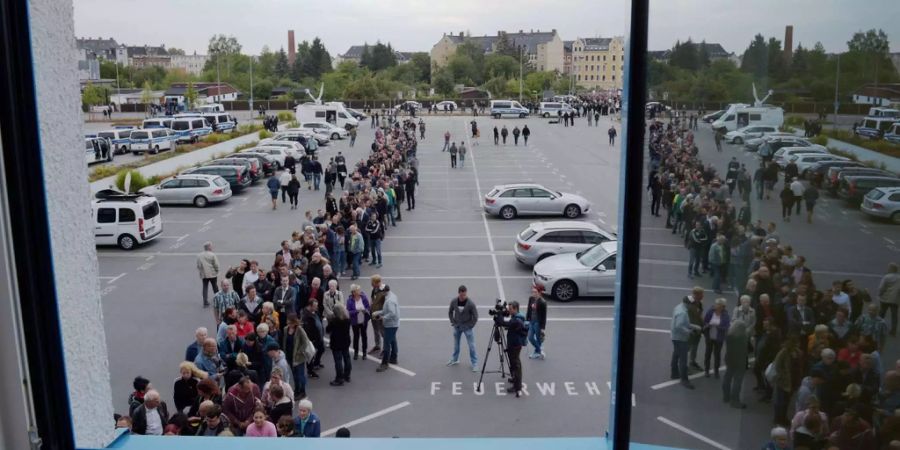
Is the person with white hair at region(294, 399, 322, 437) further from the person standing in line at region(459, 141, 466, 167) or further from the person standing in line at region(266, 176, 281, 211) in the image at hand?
the person standing in line at region(459, 141, 466, 167)

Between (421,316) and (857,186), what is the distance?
30.5 feet

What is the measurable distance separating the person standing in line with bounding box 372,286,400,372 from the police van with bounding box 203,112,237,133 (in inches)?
1344

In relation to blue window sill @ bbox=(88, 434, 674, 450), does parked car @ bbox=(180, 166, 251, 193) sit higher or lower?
lower

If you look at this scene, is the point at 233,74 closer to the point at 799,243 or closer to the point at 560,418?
the point at 560,418

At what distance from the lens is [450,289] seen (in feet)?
40.6

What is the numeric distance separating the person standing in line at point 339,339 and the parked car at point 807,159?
265 inches

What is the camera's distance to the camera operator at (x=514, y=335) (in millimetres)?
7902

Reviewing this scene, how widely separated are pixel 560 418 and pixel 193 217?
14238 millimetres

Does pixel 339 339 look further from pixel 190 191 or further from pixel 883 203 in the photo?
pixel 190 191

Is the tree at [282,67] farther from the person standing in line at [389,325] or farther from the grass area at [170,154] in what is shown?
the person standing in line at [389,325]

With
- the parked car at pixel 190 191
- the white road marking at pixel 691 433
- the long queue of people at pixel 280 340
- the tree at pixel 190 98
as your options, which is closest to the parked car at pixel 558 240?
the long queue of people at pixel 280 340

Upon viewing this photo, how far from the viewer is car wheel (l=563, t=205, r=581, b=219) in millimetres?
18000

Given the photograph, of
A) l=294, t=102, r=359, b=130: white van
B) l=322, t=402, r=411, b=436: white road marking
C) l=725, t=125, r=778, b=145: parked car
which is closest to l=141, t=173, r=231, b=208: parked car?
l=322, t=402, r=411, b=436: white road marking

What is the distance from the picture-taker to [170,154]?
31266mm
